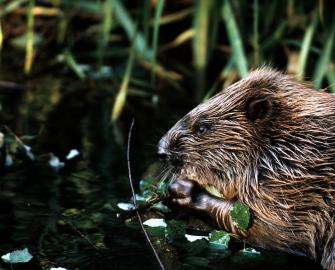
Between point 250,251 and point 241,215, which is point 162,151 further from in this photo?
point 250,251

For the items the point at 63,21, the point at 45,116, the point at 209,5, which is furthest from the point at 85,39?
the point at 45,116

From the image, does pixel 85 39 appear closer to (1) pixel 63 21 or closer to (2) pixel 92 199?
(1) pixel 63 21

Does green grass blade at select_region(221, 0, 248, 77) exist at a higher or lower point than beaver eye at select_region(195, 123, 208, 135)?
higher

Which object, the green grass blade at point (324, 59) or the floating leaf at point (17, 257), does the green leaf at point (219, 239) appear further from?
the green grass blade at point (324, 59)

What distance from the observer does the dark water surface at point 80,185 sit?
3.48 meters

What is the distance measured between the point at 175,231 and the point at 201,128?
513 millimetres

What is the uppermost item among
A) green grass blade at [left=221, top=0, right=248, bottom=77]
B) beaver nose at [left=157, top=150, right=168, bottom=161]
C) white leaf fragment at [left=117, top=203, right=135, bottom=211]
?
green grass blade at [left=221, top=0, right=248, bottom=77]

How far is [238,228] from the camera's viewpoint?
3.68 meters

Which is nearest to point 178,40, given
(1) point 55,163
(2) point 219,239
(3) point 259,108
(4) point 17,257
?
(1) point 55,163

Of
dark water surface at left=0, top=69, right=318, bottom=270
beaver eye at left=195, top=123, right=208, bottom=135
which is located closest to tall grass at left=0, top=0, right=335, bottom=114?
dark water surface at left=0, top=69, right=318, bottom=270

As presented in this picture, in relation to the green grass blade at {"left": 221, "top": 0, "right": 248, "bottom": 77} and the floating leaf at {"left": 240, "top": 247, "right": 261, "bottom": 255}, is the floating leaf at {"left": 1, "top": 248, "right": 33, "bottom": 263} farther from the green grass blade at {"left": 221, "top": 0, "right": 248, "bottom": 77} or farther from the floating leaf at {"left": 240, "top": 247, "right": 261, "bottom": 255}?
the green grass blade at {"left": 221, "top": 0, "right": 248, "bottom": 77}

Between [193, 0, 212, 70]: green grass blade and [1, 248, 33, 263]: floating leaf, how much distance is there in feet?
12.0

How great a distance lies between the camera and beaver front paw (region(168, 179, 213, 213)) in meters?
3.80

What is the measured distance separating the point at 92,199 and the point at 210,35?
118 inches
